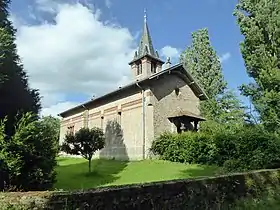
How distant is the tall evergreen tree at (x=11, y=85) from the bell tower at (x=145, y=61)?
20257mm

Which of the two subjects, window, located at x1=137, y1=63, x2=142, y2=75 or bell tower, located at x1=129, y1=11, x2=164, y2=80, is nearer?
bell tower, located at x1=129, y1=11, x2=164, y2=80

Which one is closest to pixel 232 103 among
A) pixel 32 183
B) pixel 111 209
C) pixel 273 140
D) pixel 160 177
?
pixel 273 140

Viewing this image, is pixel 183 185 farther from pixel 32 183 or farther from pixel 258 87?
pixel 258 87

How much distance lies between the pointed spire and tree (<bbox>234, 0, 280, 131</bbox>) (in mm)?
12410

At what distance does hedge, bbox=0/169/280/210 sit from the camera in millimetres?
4785

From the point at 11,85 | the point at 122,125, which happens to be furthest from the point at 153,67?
the point at 11,85

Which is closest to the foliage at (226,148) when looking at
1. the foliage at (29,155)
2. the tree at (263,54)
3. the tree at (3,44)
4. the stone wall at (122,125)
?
the stone wall at (122,125)

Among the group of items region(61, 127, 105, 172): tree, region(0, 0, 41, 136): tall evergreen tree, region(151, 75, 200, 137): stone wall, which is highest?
region(151, 75, 200, 137): stone wall

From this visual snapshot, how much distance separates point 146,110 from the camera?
76.3 ft

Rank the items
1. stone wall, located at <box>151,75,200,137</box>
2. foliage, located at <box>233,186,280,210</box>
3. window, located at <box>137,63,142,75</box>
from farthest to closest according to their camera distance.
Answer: window, located at <box>137,63,142,75</box> < stone wall, located at <box>151,75,200,137</box> < foliage, located at <box>233,186,280,210</box>

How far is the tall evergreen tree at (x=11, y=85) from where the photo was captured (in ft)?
32.4

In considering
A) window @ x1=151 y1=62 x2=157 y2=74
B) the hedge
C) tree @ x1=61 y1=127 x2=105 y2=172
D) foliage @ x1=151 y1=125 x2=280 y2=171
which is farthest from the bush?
window @ x1=151 y1=62 x2=157 y2=74

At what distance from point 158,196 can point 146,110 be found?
56.5 ft

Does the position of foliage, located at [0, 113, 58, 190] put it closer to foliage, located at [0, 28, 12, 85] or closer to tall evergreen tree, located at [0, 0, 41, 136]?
tall evergreen tree, located at [0, 0, 41, 136]
